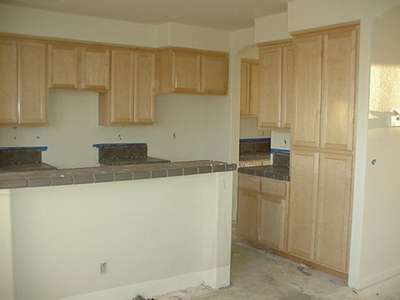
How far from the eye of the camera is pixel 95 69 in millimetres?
5324

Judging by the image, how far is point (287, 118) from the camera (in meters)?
4.85

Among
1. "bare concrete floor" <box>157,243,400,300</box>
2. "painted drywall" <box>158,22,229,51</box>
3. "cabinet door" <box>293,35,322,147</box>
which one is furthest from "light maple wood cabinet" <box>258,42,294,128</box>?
"bare concrete floor" <box>157,243,400,300</box>

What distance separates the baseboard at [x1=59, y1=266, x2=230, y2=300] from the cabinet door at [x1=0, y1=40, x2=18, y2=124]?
2.36 meters

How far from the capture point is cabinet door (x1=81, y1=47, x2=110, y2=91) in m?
5.26

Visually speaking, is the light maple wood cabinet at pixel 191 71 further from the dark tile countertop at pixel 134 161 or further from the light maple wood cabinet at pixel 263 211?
the light maple wood cabinet at pixel 263 211

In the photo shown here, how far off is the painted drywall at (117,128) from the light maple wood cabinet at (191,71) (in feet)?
0.44

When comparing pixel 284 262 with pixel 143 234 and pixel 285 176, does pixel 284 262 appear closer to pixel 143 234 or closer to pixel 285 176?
pixel 285 176

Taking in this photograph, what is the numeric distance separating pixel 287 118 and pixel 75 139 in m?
2.61

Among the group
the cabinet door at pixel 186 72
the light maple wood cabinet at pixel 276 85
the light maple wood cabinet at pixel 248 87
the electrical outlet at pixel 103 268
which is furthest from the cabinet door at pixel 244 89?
the electrical outlet at pixel 103 268

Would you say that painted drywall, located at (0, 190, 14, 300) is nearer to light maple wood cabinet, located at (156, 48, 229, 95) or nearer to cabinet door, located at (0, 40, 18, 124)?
cabinet door, located at (0, 40, 18, 124)

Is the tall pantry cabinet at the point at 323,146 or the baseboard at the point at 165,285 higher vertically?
the tall pantry cabinet at the point at 323,146

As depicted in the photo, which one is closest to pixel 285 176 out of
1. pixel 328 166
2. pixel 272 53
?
pixel 328 166

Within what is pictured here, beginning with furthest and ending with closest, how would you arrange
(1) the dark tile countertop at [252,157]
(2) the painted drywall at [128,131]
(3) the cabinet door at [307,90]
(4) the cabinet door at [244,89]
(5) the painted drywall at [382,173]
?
(1) the dark tile countertop at [252,157], (4) the cabinet door at [244,89], (2) the painted drywall at [128,131], (3) the cabinet door at [307,90], (5) the painted drywall at [382,173]

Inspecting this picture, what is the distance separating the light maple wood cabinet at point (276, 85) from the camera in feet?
15.8
